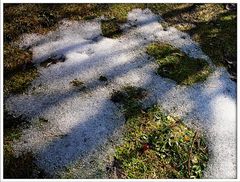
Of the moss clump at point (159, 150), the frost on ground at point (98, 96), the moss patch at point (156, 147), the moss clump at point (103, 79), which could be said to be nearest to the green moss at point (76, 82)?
the frost on ground at point (98, 96)

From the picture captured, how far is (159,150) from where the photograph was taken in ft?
22.2

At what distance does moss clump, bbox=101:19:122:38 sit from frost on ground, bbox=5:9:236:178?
0.58 ft

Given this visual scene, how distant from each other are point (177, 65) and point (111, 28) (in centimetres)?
230

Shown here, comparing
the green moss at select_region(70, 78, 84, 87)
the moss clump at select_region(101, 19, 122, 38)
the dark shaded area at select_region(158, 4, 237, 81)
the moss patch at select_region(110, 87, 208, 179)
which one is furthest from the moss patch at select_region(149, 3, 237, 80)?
the green moss at select_region(70, 78, 84, 87)

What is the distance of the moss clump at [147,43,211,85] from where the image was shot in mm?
8547

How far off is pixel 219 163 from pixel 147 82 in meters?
2.63

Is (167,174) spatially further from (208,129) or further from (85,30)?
(85,30)

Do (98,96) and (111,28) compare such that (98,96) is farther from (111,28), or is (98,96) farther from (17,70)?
(111,28)

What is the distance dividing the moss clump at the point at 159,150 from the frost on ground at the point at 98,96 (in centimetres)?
24

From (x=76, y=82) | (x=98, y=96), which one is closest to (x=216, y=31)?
(x=98, y=96)

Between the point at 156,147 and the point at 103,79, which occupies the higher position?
the point at 103,79

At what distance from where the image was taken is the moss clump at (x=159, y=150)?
6500mm

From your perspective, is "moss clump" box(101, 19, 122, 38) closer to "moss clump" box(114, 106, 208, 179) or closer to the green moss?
the green moss

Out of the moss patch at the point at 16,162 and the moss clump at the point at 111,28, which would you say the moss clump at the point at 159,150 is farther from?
the moss clump at the point at 111,28
